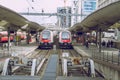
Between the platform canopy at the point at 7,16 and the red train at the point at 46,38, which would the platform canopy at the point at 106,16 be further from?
the red train at the point at 46,38

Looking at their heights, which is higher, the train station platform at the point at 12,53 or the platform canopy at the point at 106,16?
the platform canopy at the point at 106,16

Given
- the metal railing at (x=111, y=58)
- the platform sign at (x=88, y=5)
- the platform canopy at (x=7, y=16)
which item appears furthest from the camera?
the platform sign at (x=88, y=5)

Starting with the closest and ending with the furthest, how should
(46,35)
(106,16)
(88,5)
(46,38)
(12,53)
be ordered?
(12,53) < (106,16) < (46,38) < (46,35) < (88,5)

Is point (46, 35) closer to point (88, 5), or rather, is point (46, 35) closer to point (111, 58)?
point (111, 58)

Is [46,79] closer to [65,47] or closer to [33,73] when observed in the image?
[33,73]

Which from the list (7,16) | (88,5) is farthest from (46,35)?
(88,5)

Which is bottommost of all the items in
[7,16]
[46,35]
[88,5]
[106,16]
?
[46,35]

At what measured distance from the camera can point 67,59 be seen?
96.4ft

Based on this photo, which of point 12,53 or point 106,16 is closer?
point 12,53

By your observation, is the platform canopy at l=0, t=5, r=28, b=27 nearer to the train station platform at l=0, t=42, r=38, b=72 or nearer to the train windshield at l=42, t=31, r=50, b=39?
the train station platform at l=0, t=42, r=38, b=72

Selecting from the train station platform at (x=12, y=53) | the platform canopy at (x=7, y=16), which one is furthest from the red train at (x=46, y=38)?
the platform canopy at (x=7, y=16)

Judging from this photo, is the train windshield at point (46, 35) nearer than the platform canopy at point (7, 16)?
No

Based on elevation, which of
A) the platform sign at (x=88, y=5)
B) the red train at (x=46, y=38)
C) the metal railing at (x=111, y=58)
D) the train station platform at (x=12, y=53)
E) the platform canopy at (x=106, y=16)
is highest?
the platform sign at (x=88, y=5)

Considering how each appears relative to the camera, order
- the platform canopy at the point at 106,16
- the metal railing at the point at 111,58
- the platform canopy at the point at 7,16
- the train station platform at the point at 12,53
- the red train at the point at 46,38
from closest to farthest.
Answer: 1. the metal railing at the point at 111,58
2. the platform canopy at the point at 106,16
3. the train station platform at the point at 12,53
4. the platform canopy at the point at 7,16
5. the red train at the point at 46,38
